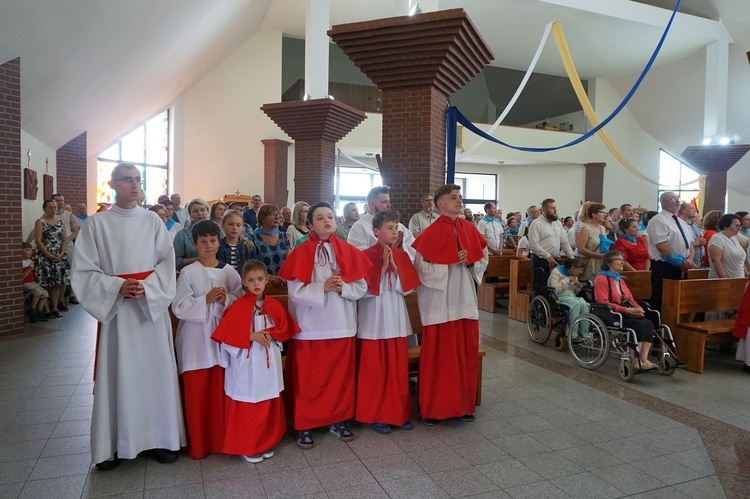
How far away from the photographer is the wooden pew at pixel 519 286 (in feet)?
24.3

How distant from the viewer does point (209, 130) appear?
14.3 metres

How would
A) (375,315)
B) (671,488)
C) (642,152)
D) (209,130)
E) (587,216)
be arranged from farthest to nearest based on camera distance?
(642,152) → (209,130) → (587,216) → (375,315) → (671,488)

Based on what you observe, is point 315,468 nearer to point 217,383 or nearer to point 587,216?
point 217,383

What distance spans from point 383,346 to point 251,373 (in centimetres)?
91

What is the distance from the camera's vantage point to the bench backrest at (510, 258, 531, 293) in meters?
7.48

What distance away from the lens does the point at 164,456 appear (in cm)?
301

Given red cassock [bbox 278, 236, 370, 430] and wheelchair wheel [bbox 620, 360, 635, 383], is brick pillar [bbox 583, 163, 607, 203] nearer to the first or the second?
wheelchair wheel [bbox 620, 360, 635, 383]

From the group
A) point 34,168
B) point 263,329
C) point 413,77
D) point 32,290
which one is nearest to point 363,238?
point 263,329

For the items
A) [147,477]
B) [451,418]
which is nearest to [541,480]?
[451,418]

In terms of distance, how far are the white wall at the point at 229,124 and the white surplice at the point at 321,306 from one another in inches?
460

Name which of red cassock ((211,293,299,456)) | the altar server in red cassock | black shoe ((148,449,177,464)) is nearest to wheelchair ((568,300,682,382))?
the altar server in red cassock

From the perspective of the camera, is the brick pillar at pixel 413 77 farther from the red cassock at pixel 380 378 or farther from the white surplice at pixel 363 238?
the red cassock at pixel 380 378

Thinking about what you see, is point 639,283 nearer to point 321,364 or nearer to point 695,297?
point 695,297

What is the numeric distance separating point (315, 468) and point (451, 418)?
46.2 inches
